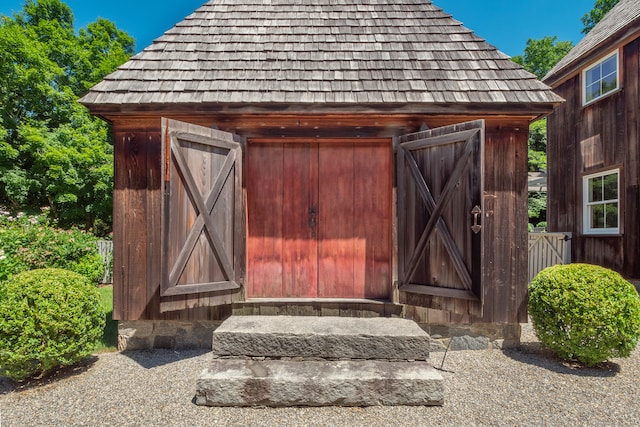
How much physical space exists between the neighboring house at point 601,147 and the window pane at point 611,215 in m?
0.02

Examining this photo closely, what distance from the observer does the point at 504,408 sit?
2.59m

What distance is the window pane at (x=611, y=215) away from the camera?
711 cm

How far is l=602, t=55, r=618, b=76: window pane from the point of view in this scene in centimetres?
716

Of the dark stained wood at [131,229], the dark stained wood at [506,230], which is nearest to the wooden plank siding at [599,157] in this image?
the dark stained wood at [506,230]

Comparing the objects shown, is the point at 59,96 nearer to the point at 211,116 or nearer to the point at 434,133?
the point at 211,116

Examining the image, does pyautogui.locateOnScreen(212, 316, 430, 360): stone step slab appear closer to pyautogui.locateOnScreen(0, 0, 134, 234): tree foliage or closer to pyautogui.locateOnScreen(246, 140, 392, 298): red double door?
pyautogui.locateOnScreen(246, 140, 392, 298): red double door

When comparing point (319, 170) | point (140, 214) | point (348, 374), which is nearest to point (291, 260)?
point (319, 170)

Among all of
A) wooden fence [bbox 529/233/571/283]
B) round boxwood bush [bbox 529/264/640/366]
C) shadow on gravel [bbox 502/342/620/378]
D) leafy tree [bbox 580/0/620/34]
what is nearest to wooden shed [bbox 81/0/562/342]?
round boxwood bush [bbox 529/264/640/366]

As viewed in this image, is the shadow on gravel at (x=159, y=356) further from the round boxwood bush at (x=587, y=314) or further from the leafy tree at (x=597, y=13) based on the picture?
the leafy tree at (x=597, y=13)

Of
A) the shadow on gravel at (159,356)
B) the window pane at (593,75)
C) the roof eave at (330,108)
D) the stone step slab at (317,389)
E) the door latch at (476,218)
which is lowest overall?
the shadow on gravel at (159,356)

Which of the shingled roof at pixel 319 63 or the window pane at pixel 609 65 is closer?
the shingled roof at pixel 319 63

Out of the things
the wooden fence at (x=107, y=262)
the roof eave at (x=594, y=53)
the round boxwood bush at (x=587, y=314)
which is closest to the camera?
the round boxwood bush at (x=587, y=314)

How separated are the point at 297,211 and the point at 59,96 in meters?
16.8

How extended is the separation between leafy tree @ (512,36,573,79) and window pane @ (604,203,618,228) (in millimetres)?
23832
